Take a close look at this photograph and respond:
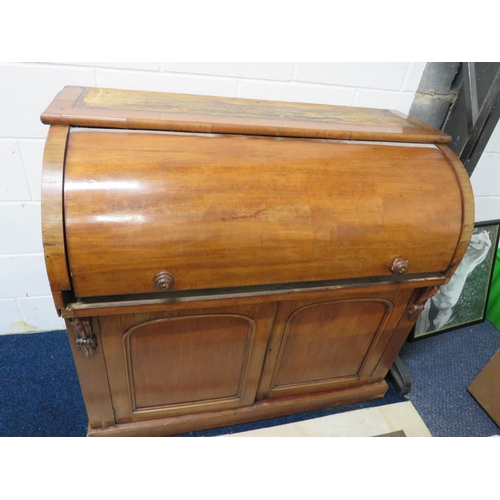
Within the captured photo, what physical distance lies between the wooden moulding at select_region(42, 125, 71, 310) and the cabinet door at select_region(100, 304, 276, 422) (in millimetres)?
191

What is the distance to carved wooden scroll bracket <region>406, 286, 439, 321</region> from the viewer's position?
114 cm

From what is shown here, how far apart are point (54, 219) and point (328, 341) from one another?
90 cm

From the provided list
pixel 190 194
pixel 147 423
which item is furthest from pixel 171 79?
pixel 147 423

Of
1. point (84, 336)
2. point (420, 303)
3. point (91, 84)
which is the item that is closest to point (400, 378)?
point (420, 303)

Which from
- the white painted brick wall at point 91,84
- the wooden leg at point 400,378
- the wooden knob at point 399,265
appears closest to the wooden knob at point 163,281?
the wooden knob at point 399,265

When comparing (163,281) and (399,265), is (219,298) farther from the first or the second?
(399,265)

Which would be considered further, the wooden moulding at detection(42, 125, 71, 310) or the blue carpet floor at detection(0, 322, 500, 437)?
the blue carpet floor at detection(0, 322, 500, 437)

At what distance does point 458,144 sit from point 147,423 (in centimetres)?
156

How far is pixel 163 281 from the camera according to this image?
830 mm

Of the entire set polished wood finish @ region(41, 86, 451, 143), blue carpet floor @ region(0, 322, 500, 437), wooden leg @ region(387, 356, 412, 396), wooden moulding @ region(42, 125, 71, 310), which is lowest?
blue carpet floor @ region(0, 322, 500, 437)

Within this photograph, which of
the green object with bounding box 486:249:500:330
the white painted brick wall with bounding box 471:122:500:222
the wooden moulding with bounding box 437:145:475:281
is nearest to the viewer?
the wooden moulding with bounding box 437:145:475:281

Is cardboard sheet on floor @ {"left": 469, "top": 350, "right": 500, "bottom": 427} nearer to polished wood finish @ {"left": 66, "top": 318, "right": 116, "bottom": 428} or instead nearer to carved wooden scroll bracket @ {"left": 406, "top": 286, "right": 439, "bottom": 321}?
carved wooden scroll bracket @ {"left": 406, "top": 286, "right": 439, "bottom": 321}

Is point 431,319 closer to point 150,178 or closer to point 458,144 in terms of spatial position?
point 458,144

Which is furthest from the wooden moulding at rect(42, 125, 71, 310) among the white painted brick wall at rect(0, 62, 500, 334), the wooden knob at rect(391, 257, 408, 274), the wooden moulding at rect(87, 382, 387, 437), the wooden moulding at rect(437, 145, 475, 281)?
the wooden moulding at rect(437, 145, 475, 281)
